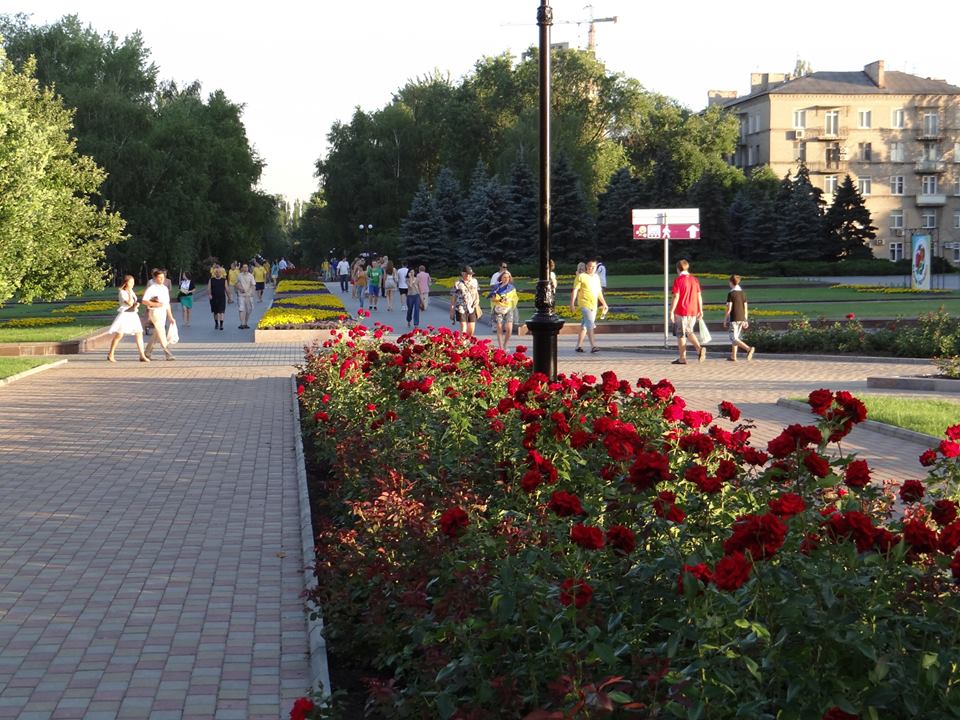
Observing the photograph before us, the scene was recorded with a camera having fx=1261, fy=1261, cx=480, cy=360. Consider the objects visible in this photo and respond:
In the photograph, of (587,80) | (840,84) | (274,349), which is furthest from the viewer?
(840,84)

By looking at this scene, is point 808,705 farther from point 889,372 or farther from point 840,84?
point 840,84

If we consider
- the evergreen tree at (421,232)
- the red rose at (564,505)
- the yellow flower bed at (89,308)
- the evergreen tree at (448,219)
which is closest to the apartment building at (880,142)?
the evergreen tree at (448,219)

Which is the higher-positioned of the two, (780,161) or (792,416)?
(780,161)

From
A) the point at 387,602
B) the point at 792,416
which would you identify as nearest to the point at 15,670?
the point at 387,602

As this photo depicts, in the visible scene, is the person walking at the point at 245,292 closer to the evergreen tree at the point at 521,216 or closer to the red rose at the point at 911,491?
the red rose at the point at 911,491

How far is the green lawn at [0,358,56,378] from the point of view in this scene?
19219mm

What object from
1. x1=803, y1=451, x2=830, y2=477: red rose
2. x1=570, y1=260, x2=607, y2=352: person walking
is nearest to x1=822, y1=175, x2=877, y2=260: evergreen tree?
x1=570, y1=260, x2=607, y2=352: person walking

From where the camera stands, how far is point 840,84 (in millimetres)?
99562

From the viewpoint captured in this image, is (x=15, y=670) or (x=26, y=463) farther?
(x=26, y=463)

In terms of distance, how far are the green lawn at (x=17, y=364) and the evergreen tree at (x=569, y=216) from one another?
5015 cm

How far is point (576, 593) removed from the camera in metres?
3.20

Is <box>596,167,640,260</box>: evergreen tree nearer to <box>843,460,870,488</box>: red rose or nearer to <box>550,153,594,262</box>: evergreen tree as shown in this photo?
<box>550,153,594,262</box>: evergreen tree

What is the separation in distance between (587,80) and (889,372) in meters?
74.4

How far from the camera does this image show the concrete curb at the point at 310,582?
16.8 ft
